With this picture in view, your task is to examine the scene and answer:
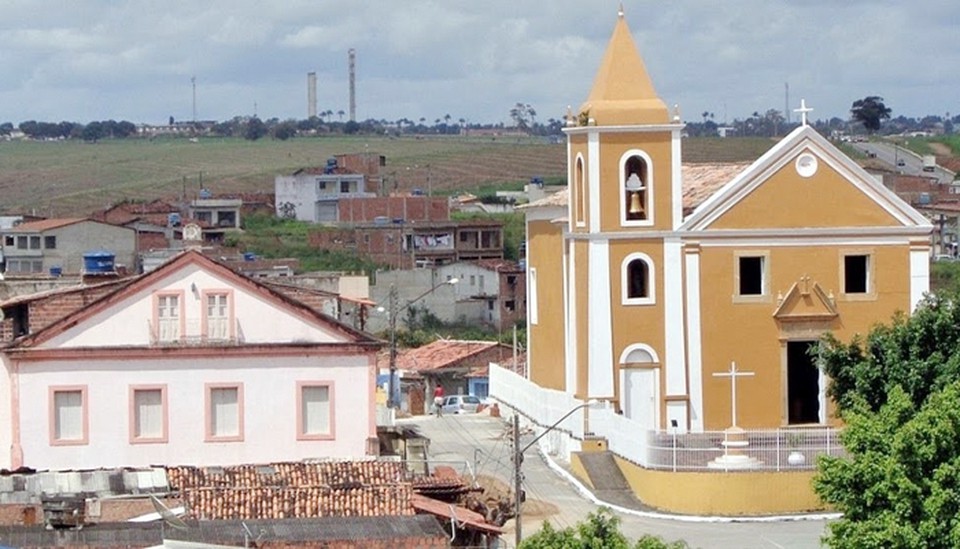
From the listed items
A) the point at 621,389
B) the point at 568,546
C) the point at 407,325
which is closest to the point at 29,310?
the point at 568,546

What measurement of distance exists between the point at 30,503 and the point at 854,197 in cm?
2368

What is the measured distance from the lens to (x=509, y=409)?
182 ft

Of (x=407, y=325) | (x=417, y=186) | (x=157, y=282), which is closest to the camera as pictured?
(x=157, y=282)

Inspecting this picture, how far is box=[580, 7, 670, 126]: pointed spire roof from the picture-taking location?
163 ft

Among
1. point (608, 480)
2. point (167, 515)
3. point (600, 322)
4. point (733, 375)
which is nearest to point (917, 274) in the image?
point (733, 375)

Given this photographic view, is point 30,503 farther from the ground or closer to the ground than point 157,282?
closer to the ground

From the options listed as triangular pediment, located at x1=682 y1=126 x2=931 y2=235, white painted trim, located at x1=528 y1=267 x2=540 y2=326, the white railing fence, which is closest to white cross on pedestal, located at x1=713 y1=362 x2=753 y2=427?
the white railing fence

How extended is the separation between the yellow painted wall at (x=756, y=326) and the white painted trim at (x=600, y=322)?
1.84 meters

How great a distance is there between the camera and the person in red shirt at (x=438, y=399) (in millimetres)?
58562

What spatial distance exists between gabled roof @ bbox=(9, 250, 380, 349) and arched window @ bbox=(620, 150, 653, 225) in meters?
13.9

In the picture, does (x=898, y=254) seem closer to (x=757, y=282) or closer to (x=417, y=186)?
(x=757, y=282)

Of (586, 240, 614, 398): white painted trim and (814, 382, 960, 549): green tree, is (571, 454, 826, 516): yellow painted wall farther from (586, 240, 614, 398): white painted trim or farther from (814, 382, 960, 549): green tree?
(814, 382, 960, 549): green tree

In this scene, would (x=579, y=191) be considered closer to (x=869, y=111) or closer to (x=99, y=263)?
(x=99, y=263)

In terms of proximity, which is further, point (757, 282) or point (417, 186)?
point (417, 186)
